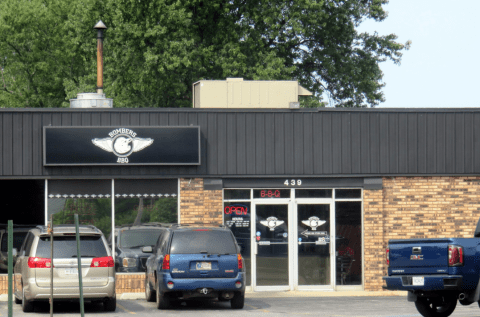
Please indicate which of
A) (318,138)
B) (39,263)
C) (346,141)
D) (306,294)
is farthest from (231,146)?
(39,263)

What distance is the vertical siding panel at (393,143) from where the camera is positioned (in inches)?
811

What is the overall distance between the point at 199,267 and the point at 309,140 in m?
5.92

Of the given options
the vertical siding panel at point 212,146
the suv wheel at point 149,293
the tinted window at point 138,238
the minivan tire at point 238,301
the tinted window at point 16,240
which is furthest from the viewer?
the vertical siding panel at point 212,146

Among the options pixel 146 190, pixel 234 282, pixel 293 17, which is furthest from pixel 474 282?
pixel 293 17

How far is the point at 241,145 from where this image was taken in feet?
66.4

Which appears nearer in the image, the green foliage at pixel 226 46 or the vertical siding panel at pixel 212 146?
the vertical siding panel at pixel 212 146

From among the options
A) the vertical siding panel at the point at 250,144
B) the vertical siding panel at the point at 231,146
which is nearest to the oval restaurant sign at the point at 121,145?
the vertical siding panel at the point at 231,146

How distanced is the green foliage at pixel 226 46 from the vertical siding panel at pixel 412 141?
12.1m

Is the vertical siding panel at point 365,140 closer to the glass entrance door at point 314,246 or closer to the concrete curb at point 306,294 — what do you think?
the glass entrance door at point 314,246

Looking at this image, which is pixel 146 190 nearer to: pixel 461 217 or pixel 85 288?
pixel 85 288

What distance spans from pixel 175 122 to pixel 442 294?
9.01 meters

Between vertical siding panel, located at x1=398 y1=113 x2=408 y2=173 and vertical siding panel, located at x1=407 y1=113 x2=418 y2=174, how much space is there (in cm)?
8

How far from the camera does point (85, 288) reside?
15.1 meters

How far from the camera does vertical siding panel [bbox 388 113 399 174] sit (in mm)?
20594
